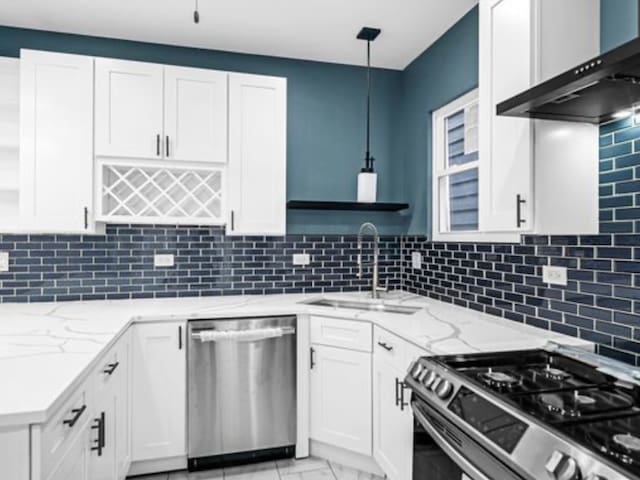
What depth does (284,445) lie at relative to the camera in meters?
2.42

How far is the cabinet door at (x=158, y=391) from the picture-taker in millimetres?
2211

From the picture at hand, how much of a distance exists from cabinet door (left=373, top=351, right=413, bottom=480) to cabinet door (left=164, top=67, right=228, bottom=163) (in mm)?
1590

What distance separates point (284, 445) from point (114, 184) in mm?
1869

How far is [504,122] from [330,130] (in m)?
1.64

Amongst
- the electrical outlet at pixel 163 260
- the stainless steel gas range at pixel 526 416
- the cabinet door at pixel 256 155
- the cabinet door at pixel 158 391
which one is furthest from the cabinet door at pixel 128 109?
the stainless steel gas range at pixel 526 416

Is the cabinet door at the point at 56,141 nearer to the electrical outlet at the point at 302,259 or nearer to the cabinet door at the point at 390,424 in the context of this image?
the electrical outlet at the point at 302,259

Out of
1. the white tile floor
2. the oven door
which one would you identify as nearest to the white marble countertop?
the oven door

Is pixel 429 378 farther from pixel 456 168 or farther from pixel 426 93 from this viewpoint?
pixel 426 93

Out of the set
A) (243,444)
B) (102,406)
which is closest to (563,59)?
(102,406)

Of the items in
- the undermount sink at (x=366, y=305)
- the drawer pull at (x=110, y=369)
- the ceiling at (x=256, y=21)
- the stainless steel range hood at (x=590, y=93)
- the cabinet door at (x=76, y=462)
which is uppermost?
the ceiling at (x=256, y=21)

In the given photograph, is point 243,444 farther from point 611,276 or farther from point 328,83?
point 328,83

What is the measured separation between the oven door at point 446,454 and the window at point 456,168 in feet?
4.50

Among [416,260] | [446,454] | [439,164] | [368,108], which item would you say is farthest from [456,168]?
[446,454]

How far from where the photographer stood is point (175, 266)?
2.82m
